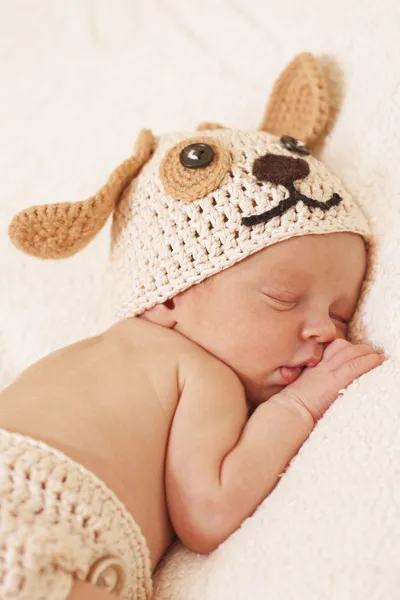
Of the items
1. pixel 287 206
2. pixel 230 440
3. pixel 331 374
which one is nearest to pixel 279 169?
pixel 287 206

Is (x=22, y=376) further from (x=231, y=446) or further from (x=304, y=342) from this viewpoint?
(x=304, y=342)

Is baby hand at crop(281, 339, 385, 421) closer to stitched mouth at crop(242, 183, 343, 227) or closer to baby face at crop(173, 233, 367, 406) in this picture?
baby face at crop(173, 233, 367, 406)

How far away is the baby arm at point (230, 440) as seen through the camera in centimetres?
91

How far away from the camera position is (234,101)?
1499mm

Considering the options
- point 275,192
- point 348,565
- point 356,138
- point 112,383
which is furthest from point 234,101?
point 348,565

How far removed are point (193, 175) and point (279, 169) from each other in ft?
0.47

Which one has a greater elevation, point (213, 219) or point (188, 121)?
point (188, 121)

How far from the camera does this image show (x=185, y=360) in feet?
3.40

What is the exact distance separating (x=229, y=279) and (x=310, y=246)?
141 millimetres

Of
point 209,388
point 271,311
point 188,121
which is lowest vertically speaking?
point 209,388

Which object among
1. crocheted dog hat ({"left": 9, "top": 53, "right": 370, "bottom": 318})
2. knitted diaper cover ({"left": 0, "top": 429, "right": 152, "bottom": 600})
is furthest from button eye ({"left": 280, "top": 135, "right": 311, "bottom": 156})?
knitted diaper cover ({"left": 0, "top": 429, "right": 152, "bottom": 600})

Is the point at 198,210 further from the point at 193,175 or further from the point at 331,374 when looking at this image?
the point at 331,374

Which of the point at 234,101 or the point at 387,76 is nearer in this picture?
the point at 387,76

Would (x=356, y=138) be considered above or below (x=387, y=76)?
below
